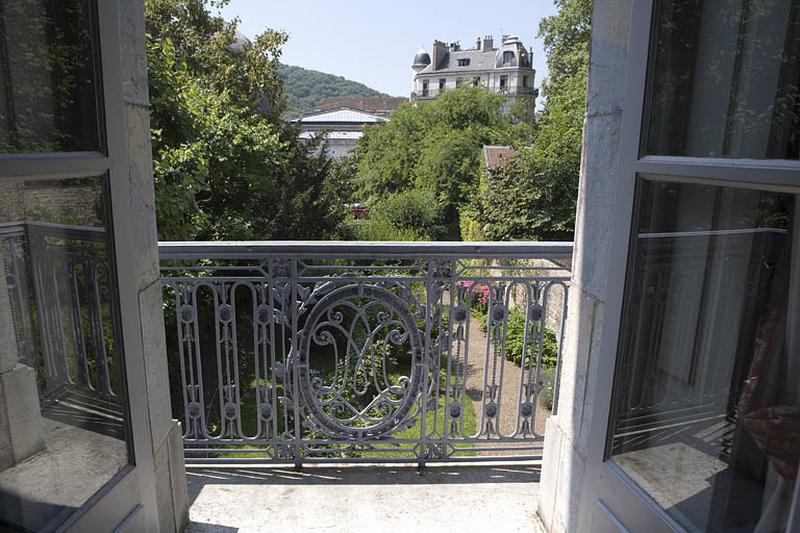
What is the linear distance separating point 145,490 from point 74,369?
510mm

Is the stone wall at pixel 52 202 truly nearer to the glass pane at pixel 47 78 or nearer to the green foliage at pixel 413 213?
the glass pane at pixel 47 78

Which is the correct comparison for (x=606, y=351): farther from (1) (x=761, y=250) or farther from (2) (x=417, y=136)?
(2) (x=417, y=136)

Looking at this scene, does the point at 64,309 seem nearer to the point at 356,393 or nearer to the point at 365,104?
the point at 356,393

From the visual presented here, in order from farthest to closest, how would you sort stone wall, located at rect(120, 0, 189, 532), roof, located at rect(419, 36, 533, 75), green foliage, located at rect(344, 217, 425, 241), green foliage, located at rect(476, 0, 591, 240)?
roof, located at rect(419, 36, 533, 75), green foliage, located at rect(476, 0, 591, 240), green foliage, located at rect(344, 217, 425, 241), stone wall, located at rect(120, 0, 189, 532)

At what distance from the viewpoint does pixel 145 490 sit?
165 cm

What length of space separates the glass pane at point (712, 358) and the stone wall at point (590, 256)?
7.0 inches

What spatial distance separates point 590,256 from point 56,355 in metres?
1.69

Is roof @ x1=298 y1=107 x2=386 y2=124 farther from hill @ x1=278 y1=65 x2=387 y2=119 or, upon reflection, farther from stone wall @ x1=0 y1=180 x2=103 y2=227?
stone wall @ x1=0 y1=180 x2=103 y2=227

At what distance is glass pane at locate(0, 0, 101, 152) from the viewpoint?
1096mm

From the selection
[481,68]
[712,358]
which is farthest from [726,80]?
[481,68]

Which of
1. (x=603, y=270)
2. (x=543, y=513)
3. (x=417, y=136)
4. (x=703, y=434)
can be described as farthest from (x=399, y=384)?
(x=417, y=136)

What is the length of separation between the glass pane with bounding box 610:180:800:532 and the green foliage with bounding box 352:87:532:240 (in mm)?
22794

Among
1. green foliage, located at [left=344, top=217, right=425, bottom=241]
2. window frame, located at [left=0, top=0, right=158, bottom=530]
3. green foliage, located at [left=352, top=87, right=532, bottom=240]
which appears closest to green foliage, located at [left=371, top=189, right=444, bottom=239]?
green foliage, located at [left=352, top=87, right=532, bottom=240]

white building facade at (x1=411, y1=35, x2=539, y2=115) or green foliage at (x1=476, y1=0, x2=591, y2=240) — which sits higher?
white building facade at (x1=411, y1=35, x2=539, y2=115)
